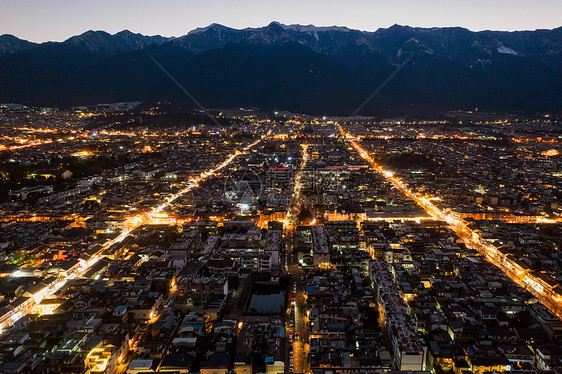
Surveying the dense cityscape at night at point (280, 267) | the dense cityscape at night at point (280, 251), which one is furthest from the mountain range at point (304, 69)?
the dense cityscape at night at point (280, 267)

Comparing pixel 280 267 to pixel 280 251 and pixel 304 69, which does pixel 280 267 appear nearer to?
pixel 280 251

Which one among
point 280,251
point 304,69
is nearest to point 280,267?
point 280,251

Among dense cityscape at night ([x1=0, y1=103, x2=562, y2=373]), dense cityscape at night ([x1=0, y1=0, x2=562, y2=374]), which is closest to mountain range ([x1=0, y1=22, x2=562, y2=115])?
dense cityscape at night ([x1=0, y1=0, x2=562, y2=374])

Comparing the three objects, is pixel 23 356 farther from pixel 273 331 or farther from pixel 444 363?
pixel 444 363

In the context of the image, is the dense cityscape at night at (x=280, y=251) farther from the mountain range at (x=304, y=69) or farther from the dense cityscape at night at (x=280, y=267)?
the mountain range at (x=304, y=69)

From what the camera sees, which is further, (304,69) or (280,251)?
(304,69)

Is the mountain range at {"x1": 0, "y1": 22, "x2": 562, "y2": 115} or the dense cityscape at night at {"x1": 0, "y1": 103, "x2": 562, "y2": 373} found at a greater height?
the mountain range at {"x1": 0, "y1": 22, "x2": 562, "y2": 115}

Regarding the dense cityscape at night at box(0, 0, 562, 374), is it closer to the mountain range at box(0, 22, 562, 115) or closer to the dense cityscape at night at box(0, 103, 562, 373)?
the dense cityscape at night at box(0, 103, 562, 373)

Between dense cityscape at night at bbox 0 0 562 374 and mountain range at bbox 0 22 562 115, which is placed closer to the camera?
dense cityscape at night at bbox 0 0 562 374
